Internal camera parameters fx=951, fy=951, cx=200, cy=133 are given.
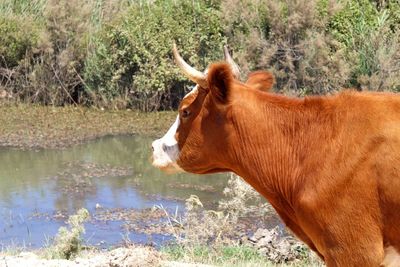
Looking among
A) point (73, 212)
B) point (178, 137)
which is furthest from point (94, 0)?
point (178, 137)

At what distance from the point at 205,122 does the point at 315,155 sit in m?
0.76

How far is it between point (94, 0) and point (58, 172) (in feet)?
22.9

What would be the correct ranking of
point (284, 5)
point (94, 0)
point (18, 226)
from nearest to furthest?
1. point (18, 226)
2. point (284, 5)
3. point (94, 0)

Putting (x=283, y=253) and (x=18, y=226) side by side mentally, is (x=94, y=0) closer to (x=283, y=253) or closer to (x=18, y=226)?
(x=18, y=226)

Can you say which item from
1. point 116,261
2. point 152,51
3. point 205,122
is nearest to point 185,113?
point 205,122

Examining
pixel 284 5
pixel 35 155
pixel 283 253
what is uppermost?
pixel 284 5

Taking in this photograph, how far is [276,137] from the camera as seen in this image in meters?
6.02

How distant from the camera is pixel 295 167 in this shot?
5.91 meters

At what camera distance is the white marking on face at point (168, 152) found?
636 centimetres

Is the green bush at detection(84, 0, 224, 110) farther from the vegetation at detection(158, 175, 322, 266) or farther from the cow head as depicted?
the cow head

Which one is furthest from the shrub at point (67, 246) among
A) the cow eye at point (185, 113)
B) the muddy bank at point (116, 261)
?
the cow eye at point (185, 113)

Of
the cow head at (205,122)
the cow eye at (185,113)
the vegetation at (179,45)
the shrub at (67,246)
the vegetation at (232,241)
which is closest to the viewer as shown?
the cow head at (205,122)

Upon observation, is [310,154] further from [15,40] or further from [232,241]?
[15,40]

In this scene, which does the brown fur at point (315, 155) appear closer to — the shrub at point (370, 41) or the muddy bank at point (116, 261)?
the muddy bank at point (116, 261)
